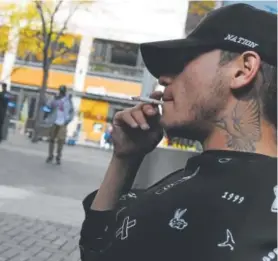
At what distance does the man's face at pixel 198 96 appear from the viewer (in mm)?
1257

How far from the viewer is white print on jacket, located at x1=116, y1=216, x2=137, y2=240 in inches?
47.1

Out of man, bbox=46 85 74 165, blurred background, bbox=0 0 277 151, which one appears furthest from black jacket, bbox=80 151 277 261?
blurred background, bbox=0 0 277 151

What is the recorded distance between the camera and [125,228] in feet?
3.97

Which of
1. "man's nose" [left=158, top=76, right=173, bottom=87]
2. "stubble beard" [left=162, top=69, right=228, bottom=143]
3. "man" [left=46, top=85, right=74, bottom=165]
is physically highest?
"man's nose" [left=158, top=76, right=173, bottom=87]

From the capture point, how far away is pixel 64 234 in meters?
5.55

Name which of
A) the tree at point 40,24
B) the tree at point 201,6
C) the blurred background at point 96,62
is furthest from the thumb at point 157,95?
the blurred background at point 96,62

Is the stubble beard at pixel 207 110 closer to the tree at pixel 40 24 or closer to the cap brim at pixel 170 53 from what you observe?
the cap brim at pixel 170 53

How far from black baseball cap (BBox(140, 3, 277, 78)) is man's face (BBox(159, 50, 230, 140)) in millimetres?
24

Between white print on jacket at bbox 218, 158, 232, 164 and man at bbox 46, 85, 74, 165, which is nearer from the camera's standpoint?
white print on jacket at bbox 218, 158, 232, 164

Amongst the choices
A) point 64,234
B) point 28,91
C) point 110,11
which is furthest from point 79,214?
point 28,91

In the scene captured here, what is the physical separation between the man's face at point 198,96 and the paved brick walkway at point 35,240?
3.47 m

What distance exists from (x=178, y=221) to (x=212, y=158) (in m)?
0.17

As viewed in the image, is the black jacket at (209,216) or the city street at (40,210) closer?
the black jacket at (209,216)

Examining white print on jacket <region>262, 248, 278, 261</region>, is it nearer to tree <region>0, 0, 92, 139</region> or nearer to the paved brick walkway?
the paved brick walkway
